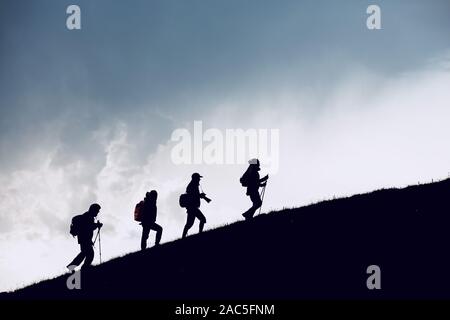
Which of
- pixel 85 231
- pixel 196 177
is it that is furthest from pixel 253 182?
pixel 85 231

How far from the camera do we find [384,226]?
1972 centimetres

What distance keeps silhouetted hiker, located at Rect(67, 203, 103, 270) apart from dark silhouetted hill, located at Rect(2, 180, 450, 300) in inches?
27.8

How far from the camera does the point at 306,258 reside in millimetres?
18188

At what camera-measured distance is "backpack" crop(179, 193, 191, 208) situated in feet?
77.4

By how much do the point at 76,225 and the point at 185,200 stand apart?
14.2 ft

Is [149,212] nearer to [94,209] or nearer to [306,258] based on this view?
[94,209]

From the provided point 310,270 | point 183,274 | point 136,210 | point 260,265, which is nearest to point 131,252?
point 136,210

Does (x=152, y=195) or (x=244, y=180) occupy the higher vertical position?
(x=244, y=180)

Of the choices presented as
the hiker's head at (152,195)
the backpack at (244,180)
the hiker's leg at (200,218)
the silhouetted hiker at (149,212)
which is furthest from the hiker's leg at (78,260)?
the backpack at (244,180)

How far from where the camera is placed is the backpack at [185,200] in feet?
77.4
